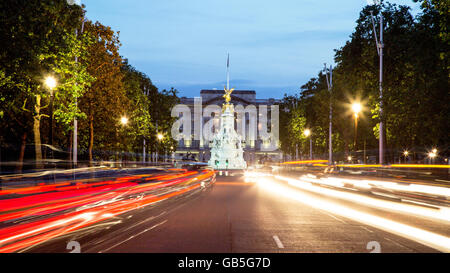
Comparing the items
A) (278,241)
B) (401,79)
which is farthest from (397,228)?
(401,79)

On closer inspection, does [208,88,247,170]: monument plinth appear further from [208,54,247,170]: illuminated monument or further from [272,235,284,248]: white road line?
[272,235,284,248]: white road line

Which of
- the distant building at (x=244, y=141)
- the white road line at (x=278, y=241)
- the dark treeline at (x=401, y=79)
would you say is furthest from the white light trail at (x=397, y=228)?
the distant building at (x=244, y=141)

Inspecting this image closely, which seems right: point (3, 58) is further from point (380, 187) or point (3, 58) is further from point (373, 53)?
point (373, 53)

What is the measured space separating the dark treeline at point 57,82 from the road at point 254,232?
11290mm

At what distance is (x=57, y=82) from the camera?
98.0ft

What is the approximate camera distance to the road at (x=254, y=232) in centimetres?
1060

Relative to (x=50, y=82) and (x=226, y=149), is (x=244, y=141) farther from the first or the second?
(x=50, y=82)

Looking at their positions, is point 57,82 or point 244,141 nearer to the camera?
point 57,82

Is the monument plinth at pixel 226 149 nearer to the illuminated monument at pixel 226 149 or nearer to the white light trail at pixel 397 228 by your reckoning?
the illuminated monument at pixel 226 149

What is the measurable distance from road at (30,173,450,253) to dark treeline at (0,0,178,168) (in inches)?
444

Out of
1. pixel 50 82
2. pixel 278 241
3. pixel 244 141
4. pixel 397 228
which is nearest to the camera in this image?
pixel 278 241

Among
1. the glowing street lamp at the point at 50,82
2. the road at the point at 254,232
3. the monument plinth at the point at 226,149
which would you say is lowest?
the road at the point at 254,232

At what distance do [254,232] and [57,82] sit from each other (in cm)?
2077
